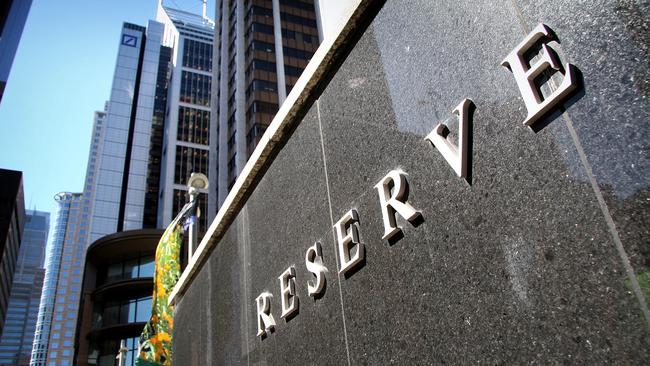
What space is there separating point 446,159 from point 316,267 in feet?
4.06

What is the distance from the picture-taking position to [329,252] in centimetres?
299

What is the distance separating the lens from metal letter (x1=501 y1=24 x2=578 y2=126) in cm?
167

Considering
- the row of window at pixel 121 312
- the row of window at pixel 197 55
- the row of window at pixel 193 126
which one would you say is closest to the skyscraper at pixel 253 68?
the row of window at pixel 121 312

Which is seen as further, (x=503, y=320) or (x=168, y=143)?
(x=168, y=143)

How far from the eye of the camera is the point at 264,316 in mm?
3771

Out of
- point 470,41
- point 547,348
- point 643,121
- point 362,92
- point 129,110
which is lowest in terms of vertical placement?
point 547,348

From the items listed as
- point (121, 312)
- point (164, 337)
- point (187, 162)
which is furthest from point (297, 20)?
point (164, 337)

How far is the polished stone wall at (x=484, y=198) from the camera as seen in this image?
1506 mm

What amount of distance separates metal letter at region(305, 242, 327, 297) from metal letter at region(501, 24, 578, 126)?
159cm

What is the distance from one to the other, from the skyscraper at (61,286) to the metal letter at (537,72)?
17403cm

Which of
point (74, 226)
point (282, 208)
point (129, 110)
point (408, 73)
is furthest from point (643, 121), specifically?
point (74, 226)

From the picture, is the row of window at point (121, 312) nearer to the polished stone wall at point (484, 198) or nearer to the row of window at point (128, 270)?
the row of window at point (128, 270)

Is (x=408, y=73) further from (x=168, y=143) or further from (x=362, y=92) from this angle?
(x=168, y=143)

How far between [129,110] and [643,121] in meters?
116
